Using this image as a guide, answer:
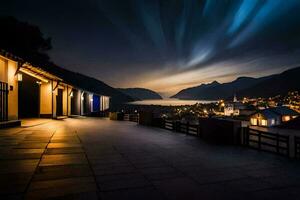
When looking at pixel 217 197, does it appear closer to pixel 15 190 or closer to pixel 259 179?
pixel 259 179

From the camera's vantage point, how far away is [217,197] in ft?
16.5

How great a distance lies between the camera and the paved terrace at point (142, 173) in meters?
5.20

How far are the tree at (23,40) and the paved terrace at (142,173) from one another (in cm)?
2335

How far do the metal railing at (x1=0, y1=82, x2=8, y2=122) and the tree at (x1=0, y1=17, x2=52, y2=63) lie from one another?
1511 centimetres

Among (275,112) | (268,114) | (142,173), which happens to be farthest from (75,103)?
(275,112)

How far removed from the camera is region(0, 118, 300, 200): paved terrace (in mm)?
5195

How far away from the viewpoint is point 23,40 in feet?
114

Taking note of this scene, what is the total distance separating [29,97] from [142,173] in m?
20.4

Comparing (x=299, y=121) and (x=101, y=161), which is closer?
(x=101, y=161)

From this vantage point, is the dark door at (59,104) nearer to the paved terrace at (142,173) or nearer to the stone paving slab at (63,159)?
the paved terrace at (142,173)

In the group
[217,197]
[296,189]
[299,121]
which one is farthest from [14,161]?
[299,121]

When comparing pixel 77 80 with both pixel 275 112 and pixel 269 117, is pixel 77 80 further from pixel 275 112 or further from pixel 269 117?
pixel 275 112

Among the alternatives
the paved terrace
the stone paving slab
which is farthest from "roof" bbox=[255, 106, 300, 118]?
the stone paving slab

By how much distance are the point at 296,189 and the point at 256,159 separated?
9.96 feet
